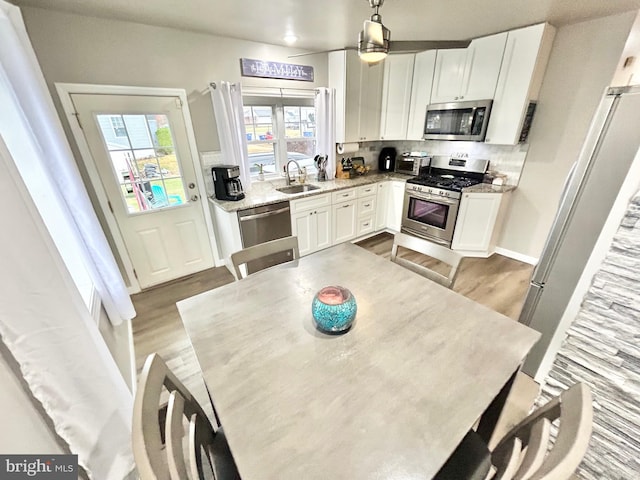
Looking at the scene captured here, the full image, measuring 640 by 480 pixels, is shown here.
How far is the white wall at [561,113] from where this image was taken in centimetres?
232

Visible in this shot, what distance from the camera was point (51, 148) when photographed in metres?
1.51

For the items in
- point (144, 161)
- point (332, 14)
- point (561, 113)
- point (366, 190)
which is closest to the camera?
point (332, 14)

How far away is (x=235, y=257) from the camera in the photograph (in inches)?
60.1

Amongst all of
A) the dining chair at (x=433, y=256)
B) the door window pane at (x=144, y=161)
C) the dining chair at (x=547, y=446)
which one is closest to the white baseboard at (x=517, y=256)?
the dining chair at (x=433, y=256)

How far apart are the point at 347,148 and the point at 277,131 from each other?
1.03 metres

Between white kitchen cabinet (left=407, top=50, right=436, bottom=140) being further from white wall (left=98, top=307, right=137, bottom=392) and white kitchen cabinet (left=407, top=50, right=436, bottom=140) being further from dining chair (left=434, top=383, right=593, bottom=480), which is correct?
white wall (left=98, top=307, right=137, bottom=392)

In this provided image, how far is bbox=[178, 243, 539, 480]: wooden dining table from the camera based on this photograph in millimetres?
666

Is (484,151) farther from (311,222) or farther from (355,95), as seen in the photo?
(311,222)

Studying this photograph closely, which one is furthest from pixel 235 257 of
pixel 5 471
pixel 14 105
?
pixel 14 105

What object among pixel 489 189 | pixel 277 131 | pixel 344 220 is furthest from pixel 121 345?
pixel 489 189

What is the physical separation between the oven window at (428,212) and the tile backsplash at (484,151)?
2.65ft

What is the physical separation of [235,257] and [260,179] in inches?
79.0

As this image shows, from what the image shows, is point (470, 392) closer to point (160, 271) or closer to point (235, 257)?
point (235, 257)

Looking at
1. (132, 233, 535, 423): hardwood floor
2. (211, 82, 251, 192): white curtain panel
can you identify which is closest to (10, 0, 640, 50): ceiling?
(211, 82, 251, 192): white curtain panel
